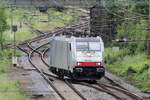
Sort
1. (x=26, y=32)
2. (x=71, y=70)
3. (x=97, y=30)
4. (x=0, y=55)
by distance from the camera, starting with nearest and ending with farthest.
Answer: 1. (x=71, y=70)
2. (x=0, y=55)
3. (x=97, y=30)
4. (x=26, y=32)

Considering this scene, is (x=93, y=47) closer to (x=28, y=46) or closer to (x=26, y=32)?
(x=28, y=46)

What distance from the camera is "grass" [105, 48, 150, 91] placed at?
27.4m

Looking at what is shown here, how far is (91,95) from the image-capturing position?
21.9 m

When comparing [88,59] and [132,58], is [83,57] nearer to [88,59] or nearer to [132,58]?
[88,59]

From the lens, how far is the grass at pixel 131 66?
27422mm

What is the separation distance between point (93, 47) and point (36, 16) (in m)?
41.0

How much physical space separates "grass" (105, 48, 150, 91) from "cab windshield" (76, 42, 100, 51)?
3262 mm

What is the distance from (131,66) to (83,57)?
6.71m

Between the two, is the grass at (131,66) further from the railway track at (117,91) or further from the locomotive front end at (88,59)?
the locomotive front end at (88,59)

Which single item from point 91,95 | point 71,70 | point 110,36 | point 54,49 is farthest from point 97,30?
point 91,95

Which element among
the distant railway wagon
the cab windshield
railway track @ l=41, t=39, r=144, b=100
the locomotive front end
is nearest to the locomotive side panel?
the distant railway wagon

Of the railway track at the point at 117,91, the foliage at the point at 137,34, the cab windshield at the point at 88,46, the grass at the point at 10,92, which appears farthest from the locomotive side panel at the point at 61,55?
the foliage at the point at 137,34

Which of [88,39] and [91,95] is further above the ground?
[88,39]

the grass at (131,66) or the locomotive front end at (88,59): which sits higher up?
the locomotive front end at (88,59)
